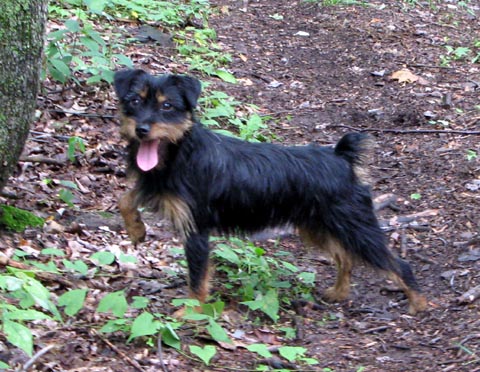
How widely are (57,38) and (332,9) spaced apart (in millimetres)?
7592

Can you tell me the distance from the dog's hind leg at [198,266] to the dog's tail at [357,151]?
1316 mm

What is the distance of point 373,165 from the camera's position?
844cm

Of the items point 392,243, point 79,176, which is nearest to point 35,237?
point 79,176

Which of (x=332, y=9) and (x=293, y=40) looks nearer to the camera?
(x=293, y=40)

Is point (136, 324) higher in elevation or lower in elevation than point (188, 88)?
lower

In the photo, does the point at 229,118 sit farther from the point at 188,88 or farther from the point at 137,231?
the point at 188,88

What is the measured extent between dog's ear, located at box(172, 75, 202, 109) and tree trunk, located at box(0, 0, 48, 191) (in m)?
1.02

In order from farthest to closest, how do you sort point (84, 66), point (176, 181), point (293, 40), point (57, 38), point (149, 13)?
1. point (293, 40)
2. point (149, 13)
3. point (84, 66)
4. point (57, 38)
5. point (176, 181)

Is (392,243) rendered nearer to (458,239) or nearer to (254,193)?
(458,239)

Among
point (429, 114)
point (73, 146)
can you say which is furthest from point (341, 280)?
point (429, 114)

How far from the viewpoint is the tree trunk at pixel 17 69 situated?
510cm

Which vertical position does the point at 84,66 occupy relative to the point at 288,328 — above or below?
above

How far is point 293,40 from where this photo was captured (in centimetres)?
1218

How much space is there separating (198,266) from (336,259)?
1.27 m
